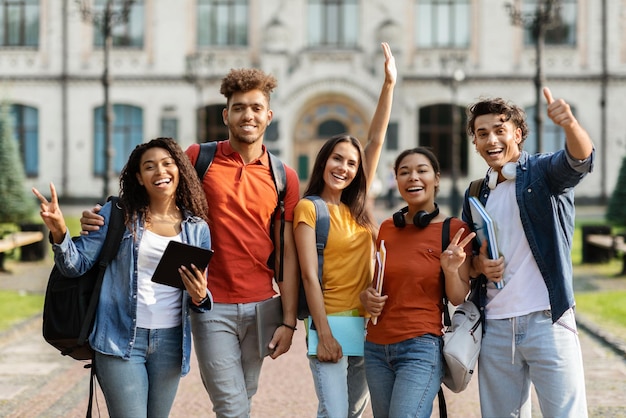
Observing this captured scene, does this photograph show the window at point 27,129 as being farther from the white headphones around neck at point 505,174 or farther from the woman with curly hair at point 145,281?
the white headphones around neck at point 505,174

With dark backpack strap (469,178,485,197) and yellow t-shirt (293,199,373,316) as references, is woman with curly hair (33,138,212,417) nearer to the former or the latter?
yellow t-shirt (293,199,373,316)

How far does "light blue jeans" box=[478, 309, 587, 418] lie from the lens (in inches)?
157

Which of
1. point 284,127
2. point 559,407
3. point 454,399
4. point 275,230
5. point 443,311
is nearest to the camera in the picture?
point 559,407

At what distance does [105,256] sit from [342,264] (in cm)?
121

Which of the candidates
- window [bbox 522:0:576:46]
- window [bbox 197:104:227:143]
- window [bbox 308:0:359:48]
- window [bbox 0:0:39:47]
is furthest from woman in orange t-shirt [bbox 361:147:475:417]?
window [bbox 0:0:39:47]

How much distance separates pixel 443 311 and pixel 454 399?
2748mm

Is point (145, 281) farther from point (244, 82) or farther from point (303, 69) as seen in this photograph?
point (303, 69)

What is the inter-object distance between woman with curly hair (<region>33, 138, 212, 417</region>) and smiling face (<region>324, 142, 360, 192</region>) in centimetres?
69

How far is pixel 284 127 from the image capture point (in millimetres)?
31297

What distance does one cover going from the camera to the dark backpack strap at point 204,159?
4.60 metres

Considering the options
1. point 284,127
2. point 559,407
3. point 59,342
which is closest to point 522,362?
point 559,407

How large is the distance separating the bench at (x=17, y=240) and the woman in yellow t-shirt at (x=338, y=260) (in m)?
9.84

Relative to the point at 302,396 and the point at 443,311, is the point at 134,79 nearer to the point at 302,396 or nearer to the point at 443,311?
the point at 302,396

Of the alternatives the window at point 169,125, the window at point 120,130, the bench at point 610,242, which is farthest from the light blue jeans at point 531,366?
the window at point 120,130
